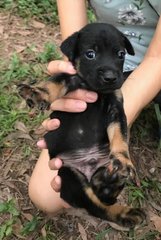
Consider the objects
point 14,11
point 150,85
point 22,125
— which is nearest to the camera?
point 150,85

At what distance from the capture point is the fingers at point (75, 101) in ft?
8.31

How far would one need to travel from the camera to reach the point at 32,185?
11.0 feet

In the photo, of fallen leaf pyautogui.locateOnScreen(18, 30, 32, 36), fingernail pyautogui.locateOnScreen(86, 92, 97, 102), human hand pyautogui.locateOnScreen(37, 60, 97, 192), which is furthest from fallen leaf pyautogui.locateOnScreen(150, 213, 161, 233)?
fallen leaf pyautogui.locateOnScreen(18, 30, 32, 36)

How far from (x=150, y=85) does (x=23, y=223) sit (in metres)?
1.15

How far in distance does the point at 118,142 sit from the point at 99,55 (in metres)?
0.41

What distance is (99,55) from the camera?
2434 millimetres

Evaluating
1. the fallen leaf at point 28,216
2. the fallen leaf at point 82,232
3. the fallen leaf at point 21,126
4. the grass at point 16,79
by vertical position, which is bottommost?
the fallen leaf at point 82,232

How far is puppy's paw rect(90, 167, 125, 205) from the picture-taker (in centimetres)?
236

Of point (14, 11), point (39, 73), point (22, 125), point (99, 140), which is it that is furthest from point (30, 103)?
point (14, 11)

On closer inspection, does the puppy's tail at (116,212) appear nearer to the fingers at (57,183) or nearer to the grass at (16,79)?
the fingers at (57,183)

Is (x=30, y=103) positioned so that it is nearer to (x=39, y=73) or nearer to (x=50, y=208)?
(x=50, y=208)

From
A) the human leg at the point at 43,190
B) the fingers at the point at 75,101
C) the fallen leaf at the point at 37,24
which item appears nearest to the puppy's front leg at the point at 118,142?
the fingers at the point at 75,101

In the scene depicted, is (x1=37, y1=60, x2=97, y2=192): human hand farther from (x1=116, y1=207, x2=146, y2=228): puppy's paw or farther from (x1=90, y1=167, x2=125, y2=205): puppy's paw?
(x1=116, y1=207, x2=146, y2=228): puppy's paw

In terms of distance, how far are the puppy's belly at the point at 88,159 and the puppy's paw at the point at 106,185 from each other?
0.05m
